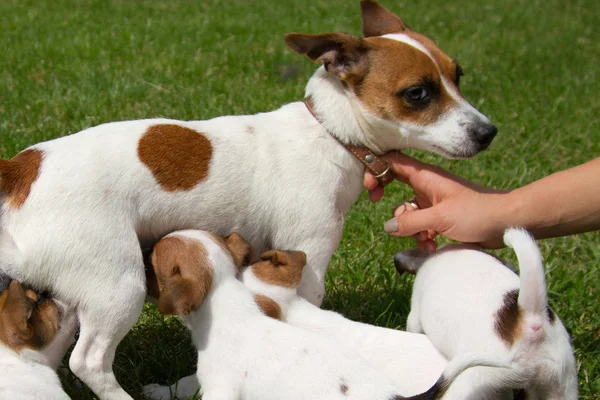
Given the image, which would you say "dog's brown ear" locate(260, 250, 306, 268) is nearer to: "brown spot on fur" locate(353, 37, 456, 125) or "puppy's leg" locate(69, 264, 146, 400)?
"puppy's leg" locate(69, 264, 146, 400)

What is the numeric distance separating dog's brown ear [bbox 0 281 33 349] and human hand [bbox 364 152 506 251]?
1859 mm

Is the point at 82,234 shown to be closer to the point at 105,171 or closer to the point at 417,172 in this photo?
the point at 105,171

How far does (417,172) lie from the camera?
13.7 feet

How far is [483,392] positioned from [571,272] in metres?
2.25

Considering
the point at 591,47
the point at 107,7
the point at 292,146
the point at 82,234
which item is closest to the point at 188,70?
the point at 107,7

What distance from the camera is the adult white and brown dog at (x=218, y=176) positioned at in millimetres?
3406

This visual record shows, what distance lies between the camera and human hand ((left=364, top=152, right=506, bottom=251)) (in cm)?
386

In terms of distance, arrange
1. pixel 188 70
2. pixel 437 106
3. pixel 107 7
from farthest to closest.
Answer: pixel 107 7 < pixel 188 70 < pixel 437 106

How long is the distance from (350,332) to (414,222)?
0.73 meters

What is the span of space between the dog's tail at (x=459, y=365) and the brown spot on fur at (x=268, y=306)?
0.92 metres

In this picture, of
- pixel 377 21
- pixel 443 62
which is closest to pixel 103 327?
pixel 443 62

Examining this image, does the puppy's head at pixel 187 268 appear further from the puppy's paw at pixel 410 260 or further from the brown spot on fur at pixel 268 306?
the puppy's paw at pixel 410 260

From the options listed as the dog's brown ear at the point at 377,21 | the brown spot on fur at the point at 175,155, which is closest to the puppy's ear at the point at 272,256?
the brown spot on fur at the point at 175,155

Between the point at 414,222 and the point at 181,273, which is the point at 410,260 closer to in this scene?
the point at 414,222
